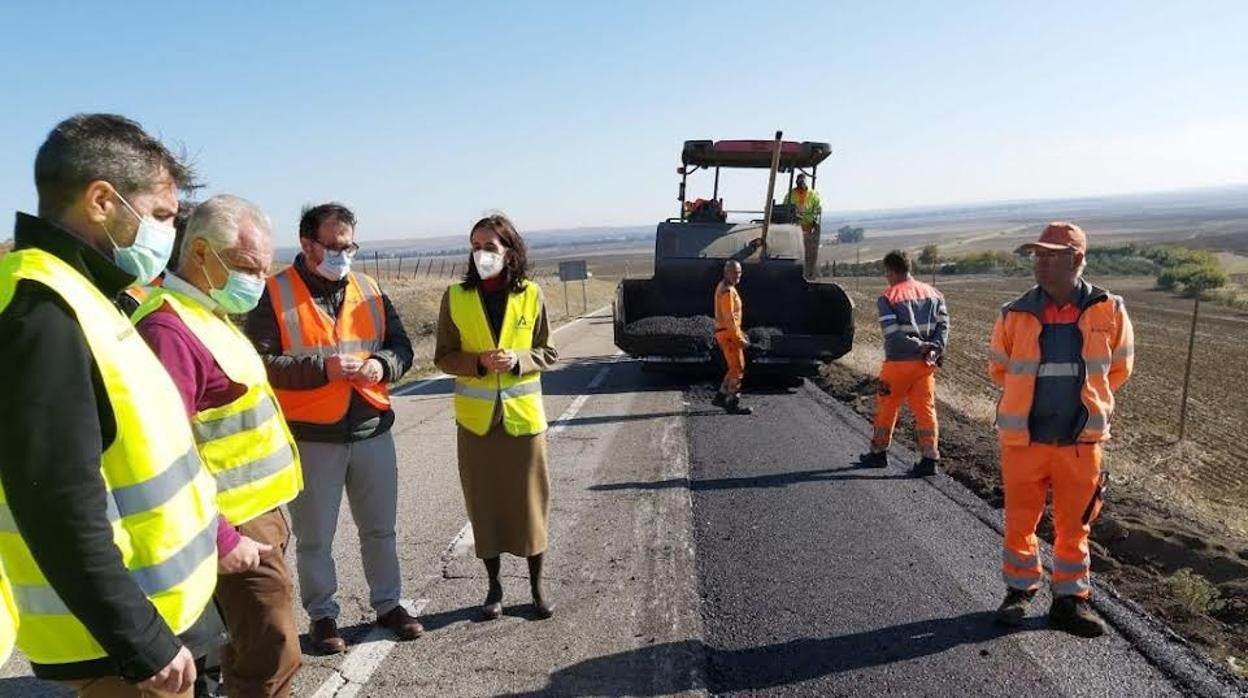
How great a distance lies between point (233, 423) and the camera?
7.81 ft

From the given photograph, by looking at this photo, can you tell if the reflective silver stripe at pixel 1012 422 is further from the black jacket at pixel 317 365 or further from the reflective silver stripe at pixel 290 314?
the reflective silver stripe at pixel 290 314

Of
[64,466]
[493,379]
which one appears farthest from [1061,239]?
[64,466]

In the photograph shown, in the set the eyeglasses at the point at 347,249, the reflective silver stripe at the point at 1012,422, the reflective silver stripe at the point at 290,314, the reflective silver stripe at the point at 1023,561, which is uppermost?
the eyeglasses at the point at 347,249

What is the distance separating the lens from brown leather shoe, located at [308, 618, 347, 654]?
350 centimetres

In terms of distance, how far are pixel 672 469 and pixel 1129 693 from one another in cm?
371

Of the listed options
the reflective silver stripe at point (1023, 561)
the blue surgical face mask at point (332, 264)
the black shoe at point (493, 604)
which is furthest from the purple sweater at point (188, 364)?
the reflective silver stripe at point (1023, 561)

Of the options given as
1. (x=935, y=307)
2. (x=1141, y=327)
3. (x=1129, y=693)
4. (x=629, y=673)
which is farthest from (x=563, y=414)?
(x=1141, y=327)

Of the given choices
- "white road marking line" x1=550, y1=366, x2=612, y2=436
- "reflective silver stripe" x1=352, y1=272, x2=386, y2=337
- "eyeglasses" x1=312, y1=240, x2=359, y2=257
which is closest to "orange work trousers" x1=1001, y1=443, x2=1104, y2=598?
"reflective silver stripe" x1=352, y1=272, x2=386, y2=337

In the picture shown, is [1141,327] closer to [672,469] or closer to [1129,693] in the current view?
[672,469]

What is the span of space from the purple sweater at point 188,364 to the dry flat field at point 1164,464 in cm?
399

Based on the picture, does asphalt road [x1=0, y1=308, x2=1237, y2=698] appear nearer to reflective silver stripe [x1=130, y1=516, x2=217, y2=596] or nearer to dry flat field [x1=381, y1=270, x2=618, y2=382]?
reflective silver stripe [x1=130, y1=516, x2=217, y2=596]

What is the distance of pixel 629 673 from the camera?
3.35m

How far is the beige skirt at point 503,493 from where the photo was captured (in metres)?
3.90

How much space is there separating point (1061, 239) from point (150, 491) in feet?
12.5
